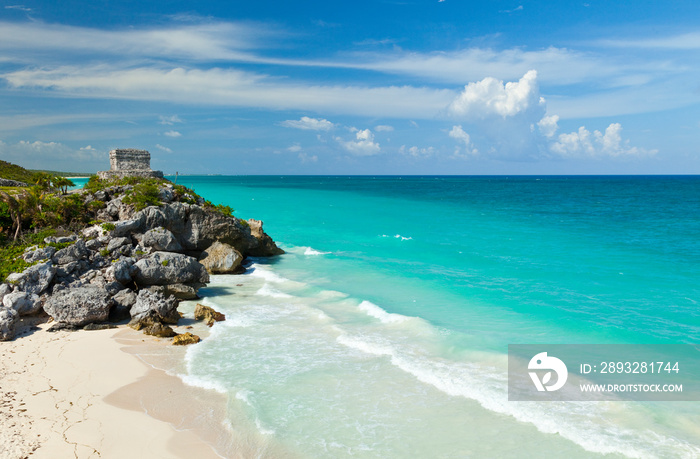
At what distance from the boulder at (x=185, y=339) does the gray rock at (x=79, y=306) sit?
3.65 metres

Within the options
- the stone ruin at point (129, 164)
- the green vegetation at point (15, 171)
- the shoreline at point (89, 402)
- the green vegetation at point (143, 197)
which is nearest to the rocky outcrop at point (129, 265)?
the green vegetation at point (143, 197)

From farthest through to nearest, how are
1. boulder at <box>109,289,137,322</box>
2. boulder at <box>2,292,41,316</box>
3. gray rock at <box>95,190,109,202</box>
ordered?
1. gray rock at <box>95,190,109,202</box>
2. boulder at <box>109,289,137,322</box>
3. boulder at <box>2,292,41,316</box>

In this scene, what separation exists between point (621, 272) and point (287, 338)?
20.9 m

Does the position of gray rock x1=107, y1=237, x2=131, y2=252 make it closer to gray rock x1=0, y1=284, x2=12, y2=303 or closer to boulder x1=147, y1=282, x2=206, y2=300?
boulder x1=147, y1=282, x2=206, y2=300

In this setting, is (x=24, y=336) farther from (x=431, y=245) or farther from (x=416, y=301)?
(x=431, y=245)

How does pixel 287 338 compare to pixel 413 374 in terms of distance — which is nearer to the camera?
pixel 413 374

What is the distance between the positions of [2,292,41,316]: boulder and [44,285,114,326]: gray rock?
25.0 inches

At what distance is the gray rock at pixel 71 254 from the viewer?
1897 cm

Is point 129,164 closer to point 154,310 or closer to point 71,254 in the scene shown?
point 71,254

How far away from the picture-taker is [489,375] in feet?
42.9

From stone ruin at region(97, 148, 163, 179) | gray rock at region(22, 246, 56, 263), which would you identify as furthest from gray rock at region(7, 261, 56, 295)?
stone ruin at region(97, 148, 163, 179)

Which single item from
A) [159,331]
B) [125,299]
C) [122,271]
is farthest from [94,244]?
[159,331]

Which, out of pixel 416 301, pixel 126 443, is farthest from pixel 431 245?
pixel 126 443

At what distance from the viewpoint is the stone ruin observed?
34.8 m
